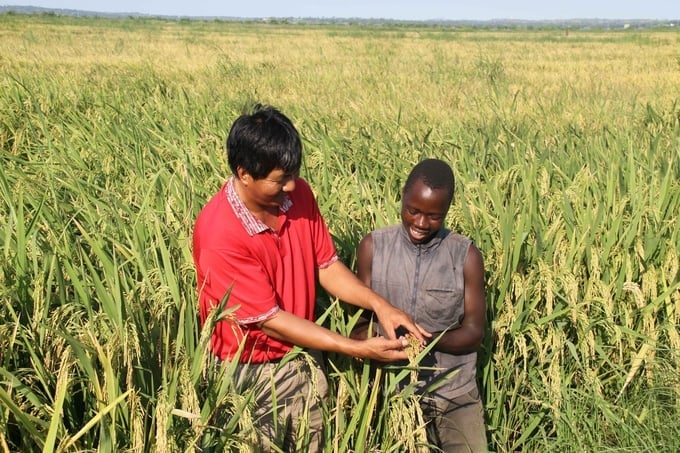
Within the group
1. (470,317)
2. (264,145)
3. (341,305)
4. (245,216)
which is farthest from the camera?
(341,305)

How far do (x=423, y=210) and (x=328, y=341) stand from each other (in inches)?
19.0

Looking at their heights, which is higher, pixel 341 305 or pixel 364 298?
pixel 364 298

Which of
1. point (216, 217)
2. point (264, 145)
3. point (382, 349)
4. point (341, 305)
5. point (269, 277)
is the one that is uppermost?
point (264, 145)

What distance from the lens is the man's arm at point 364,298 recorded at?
6.05 ft

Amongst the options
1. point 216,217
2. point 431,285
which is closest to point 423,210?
point 431,285

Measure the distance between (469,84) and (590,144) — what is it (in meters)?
6.00

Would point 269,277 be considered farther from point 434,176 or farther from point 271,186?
point 434,176

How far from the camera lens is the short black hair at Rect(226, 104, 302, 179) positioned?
1704 mm

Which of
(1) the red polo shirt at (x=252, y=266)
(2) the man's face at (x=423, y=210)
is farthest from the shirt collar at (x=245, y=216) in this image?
(2) the man's face at (x=423, y=210)

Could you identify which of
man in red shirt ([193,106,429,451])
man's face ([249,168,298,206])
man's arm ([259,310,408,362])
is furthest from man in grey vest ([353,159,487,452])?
man's face ([249,168,298,206])

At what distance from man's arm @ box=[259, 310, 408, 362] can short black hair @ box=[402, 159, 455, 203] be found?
462 millimetres

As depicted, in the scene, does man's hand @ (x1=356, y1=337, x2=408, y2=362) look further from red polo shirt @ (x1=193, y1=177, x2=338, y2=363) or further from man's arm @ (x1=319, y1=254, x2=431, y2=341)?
red polo shirt @ (x1=193, y1=177, x2=338, y2=363)

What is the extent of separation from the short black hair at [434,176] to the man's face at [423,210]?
0.01 meters

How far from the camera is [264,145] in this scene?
5.57ft
